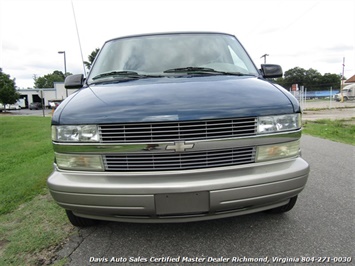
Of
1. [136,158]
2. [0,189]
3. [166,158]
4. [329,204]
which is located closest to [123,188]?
[136,158]

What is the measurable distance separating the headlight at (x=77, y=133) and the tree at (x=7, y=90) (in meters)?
37.1

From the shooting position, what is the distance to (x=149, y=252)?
231 centimetres

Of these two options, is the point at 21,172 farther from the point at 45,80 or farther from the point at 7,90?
the point at 45,80

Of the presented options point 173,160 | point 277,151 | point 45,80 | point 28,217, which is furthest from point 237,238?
point 45,80

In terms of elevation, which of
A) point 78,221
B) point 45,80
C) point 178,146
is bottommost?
point 78,221

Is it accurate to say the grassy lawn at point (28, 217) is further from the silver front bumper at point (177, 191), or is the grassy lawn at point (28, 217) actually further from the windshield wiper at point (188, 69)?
the windshield wiper at point (188, 69)

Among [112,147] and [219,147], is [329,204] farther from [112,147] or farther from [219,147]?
[112,147]

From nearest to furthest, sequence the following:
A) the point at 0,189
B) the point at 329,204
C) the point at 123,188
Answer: the point at 123,188
the point at 329,204
the point at 0,189

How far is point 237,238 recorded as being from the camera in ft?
8.06

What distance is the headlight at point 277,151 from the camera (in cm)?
219

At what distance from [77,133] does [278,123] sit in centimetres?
→ 156

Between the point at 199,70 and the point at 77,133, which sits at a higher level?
the point at 199,70

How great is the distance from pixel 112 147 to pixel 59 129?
48 centimetres

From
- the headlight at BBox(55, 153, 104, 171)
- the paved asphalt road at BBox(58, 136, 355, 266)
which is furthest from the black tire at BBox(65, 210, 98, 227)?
the headlight at BBox(55, 153, 104, 171)
